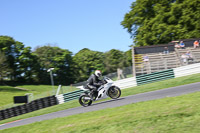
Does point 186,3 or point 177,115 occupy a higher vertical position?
point 186,3

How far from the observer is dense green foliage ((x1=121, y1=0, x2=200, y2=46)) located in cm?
3070

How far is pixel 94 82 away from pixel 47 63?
5821 centimetres

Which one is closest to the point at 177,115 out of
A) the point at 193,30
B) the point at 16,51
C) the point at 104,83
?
the point at 104,83

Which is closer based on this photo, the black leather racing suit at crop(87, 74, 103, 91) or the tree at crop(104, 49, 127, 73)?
the black leather racing suit at crop(87, 74, 103, 91)

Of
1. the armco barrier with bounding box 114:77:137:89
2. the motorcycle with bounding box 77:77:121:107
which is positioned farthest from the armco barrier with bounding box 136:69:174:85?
the motorcycle with bounding box 77:77:121:107

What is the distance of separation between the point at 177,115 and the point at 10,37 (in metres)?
65.6

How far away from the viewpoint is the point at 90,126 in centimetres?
646

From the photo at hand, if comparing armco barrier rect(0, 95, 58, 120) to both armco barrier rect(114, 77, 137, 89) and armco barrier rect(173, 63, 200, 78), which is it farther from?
armco barrier rect(173, 63, 200, 78)

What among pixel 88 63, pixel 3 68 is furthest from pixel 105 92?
pixel 88 63

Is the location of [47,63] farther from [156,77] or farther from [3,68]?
[156,77]

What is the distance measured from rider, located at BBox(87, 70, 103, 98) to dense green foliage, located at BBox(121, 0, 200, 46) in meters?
21.7

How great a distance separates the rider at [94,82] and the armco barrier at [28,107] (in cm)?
844

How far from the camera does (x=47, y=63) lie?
68188 millimetres

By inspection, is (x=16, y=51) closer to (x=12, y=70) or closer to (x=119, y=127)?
(x=12, y=70)
